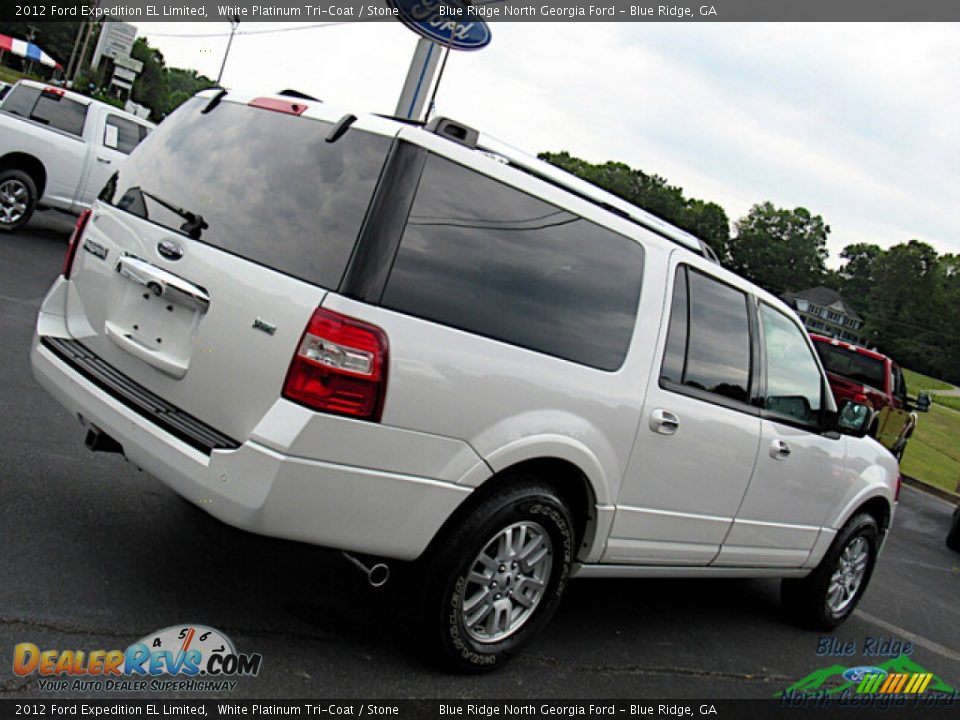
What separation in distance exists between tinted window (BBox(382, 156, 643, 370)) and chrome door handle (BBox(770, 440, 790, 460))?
4.12ft

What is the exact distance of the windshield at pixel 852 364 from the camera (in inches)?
561

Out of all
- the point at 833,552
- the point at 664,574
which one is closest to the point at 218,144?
the point at 664,574

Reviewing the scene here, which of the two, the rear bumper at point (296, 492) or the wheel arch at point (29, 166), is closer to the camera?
the rear bumper at point (296, 492)

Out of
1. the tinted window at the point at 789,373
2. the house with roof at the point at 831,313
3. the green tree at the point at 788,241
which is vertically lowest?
the tinted window at the point at 789,373

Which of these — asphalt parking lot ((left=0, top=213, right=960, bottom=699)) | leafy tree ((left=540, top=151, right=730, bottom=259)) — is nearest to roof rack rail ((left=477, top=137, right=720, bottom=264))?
asphalt parking lot ((left=0, top=213, right=960, bottom=699))

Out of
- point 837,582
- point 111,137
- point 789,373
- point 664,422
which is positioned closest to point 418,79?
point 111,137

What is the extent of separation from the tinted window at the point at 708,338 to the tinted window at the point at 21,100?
398 inches

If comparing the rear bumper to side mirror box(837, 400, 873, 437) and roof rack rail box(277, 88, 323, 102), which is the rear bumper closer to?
roof rack rail box(277, 88, 323, 102)

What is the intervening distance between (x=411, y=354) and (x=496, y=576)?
103cm

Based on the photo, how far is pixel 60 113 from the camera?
38.1ft

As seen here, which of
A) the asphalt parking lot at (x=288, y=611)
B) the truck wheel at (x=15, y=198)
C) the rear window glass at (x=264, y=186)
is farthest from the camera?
the truck wheel at (x=15, y=198)

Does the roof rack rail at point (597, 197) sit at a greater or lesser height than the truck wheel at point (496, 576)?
greater

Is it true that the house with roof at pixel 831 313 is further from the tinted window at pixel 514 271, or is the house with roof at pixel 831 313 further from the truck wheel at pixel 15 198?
the tinted window at pixel 514 271

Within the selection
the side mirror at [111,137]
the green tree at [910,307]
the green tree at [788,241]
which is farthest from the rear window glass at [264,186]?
the green tree at [910,307]
